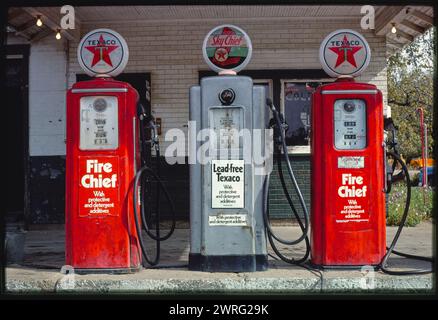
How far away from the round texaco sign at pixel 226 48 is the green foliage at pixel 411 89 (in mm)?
19732

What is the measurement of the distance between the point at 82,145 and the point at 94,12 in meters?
4.57

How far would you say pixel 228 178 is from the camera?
20.0 feet

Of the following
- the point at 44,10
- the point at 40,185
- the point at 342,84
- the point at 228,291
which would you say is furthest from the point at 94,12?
the point at 228,291

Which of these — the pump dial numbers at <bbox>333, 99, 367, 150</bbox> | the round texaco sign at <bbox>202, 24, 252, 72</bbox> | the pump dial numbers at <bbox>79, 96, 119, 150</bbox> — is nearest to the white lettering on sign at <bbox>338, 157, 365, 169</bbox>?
the pump dial numbers at <bbox>333, 99, 367, 150</bbox>

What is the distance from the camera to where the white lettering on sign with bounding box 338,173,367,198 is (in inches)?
239

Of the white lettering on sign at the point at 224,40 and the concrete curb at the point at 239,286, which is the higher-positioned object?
the white lettering on sign at the point at 224,40

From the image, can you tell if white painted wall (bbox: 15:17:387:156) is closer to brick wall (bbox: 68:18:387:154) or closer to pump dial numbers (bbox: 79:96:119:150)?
brick wall (bbox: 68:18:387:154)

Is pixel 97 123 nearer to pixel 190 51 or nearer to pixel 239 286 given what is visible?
pixel 239 286

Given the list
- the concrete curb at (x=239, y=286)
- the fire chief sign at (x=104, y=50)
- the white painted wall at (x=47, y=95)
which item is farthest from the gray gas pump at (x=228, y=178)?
the white painted wall at (x=47, y=95)

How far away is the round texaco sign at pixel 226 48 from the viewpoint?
6.19 m

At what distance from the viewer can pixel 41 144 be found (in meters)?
10.4

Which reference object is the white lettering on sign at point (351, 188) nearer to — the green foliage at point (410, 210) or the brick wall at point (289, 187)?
the brick wall at point (289, 187)

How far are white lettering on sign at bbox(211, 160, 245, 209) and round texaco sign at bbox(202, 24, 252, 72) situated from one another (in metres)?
1.01

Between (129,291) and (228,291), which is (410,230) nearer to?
(228,291)
